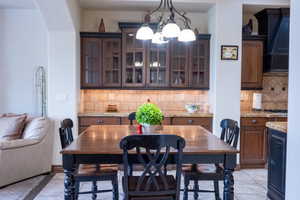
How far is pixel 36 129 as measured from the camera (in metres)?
4.34

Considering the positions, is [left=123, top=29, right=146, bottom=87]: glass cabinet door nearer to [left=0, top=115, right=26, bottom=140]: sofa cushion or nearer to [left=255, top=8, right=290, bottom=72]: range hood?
[left=0, top=115, right=26, bottom=140]: sofa cushion

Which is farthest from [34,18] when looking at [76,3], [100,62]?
[100,62]

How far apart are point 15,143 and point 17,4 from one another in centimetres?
223

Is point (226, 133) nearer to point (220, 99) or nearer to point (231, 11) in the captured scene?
point (220, 99)

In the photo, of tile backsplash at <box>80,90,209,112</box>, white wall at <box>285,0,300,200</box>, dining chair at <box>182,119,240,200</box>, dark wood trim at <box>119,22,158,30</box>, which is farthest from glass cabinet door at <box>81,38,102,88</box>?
white wall at <box>285,0,300,200</box>

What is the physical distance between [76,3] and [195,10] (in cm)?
201

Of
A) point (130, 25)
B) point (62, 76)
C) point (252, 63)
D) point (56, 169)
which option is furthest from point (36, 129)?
point (252, 63)

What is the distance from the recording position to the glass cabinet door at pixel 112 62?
500cm

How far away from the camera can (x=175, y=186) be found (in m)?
2.43

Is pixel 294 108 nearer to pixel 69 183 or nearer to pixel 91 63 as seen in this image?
pixel 69 183

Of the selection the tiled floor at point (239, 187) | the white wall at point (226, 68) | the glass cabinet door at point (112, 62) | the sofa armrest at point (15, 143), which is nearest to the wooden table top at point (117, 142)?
the tiled floor at point (239, 187)

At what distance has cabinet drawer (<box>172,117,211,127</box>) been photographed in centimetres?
480

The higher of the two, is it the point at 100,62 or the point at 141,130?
the point at 100,62

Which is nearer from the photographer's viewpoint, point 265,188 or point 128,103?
point 265,188
